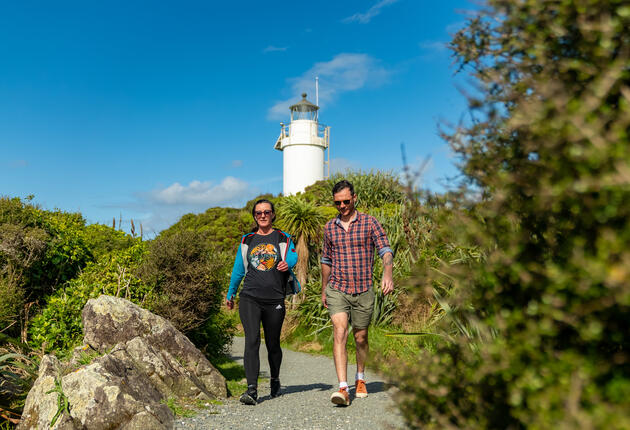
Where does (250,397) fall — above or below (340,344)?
below

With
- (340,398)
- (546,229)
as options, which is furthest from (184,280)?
(546,229)

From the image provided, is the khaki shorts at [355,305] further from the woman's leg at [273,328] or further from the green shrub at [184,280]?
the green shrub at [184,280]

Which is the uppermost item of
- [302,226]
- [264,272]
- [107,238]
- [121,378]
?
[302,226]

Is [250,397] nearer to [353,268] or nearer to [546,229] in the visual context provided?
[353,268]

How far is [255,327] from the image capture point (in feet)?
19.2

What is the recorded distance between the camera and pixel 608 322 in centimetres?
158

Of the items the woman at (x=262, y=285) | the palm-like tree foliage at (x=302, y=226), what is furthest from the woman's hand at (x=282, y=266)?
the palm-like tree foliage at (x=302, y=226)

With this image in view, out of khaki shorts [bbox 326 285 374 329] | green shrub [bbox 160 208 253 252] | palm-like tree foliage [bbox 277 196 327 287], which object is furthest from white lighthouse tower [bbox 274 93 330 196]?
khaki shorts [bbox 326 285 374 329]

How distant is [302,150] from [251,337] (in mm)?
26547

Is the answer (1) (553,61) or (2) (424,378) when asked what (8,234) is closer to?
(2) (424,378)

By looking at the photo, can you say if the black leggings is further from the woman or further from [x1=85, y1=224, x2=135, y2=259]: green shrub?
[x1=85, y1=224, x2=135, y2=259]: green shrub

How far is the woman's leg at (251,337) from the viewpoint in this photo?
19.1ft

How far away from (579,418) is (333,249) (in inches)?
179

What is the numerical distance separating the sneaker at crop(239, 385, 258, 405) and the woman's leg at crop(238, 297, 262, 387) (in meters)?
0.07
